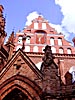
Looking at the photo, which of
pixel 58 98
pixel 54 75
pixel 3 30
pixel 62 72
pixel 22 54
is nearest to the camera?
pixel 58 98

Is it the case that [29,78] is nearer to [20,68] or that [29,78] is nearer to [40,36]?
[20,68]

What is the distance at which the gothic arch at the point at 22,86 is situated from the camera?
13040 mm

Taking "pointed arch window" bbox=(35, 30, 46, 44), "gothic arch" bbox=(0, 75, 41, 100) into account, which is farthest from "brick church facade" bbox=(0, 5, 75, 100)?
"pointed arch window" bbox=(35, 30, 46, 44)

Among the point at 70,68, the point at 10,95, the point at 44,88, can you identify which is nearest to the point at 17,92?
the point at 10,95

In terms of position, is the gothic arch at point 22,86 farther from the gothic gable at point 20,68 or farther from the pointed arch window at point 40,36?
the pointed arch window at point 40,36

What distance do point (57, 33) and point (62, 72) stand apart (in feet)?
26.6

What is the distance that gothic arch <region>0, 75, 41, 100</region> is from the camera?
13040 millimetres

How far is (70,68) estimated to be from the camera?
2700 centimetres

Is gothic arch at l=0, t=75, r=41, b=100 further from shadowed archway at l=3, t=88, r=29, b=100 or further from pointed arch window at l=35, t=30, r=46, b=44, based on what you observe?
pointed arch window at l=35, t=30, r=46, b=44

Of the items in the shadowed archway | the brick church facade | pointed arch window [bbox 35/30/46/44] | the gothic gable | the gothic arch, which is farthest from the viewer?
pointed arch window [bbox 35/30/46/44]

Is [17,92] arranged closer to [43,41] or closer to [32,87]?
[32,87]

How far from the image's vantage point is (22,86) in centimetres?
1352

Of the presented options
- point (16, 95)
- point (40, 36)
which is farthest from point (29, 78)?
point (40, 36)

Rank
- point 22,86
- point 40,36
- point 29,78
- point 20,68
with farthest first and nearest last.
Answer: point 40,36 < point 20,68 < point 29,78 < point 22,86
